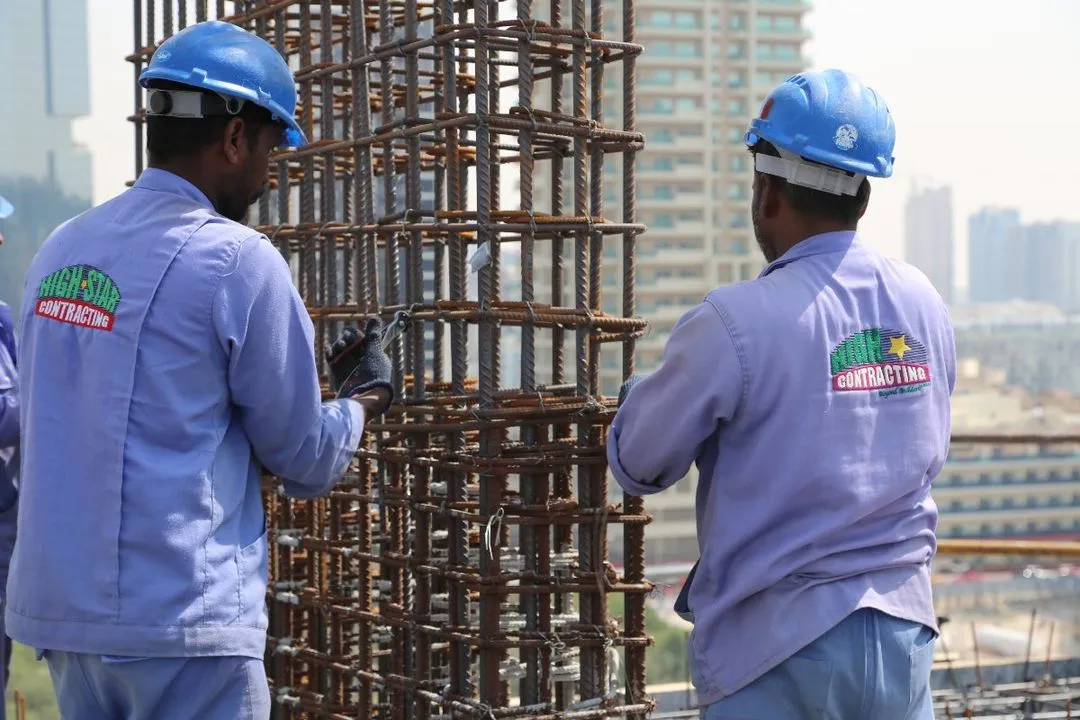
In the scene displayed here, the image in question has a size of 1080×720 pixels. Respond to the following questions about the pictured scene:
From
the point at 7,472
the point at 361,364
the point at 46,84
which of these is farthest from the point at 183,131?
the point at 46,84

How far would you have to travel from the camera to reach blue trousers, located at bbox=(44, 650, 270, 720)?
2.35 meters

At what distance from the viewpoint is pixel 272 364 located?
2.42 m

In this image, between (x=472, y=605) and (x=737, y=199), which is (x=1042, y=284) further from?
(x=472, y=605)

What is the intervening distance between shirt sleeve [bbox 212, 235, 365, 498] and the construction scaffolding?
2.91 feet

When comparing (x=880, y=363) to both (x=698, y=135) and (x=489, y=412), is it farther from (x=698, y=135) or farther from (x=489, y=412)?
(x=698, y=135)

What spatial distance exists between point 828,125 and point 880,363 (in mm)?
431

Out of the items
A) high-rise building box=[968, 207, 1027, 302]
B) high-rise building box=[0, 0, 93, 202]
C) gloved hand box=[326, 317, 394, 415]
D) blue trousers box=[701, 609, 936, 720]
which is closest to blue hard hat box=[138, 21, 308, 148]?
gloved hand box=[326, 317, 394, 415]

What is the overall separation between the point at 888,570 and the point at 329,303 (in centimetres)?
222

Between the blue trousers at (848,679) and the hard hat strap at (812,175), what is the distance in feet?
2.45

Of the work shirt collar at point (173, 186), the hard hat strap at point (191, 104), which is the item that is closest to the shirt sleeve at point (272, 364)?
the work shirt collar at point (173, 186)

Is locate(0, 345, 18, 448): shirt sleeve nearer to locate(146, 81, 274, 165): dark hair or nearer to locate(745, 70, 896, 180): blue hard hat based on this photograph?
locate(146, 81, 274, 165): dark hair

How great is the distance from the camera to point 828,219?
8.41 ft

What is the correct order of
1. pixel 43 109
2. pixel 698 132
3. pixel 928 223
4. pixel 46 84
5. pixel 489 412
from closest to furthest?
pixel 489 412 < pixel 43 109 < pixel 46 84 < pixel 698 132 < pixel 928 223

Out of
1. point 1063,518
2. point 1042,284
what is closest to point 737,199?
point 1063,518
